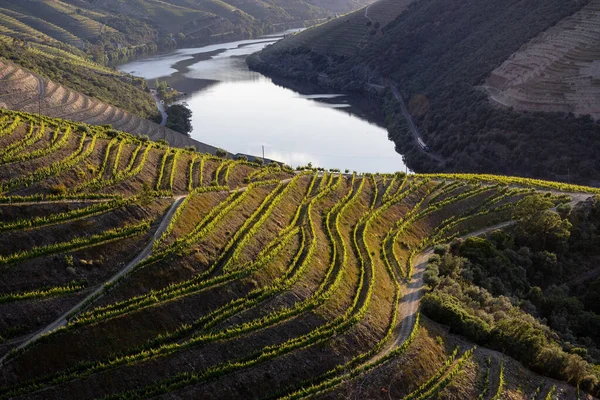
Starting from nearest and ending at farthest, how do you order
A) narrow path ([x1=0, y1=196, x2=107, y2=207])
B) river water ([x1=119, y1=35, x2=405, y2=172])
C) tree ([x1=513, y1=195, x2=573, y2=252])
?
narrow path ([x1=0, y1=196, x2=107, y2=207])
tree ([x1=513, y1=195, x2=573, y2=252])
river water ([x1=119, y1=35, x2=405, y2=172])

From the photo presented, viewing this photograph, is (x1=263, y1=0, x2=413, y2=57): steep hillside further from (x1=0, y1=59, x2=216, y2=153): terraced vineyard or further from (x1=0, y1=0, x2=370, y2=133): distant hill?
(x1=0, y1=59, x2=216, y2=153): terraced vineyard

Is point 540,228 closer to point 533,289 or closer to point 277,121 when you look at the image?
point 533,289

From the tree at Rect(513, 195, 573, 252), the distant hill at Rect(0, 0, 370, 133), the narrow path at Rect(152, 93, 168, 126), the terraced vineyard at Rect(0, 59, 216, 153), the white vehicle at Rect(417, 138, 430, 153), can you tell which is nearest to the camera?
the tree at Rect(513, 195, 573, 252)

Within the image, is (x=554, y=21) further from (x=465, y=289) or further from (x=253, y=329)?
(x=253, y=329)

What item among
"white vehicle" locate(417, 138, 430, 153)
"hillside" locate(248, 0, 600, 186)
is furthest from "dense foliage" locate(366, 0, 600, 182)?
"white vehicle" locate(417, 138, 430, 153)

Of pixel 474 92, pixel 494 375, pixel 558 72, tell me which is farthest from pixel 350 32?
pixel 494 375

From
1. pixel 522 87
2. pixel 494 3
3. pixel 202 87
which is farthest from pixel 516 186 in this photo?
pixel 202 87
